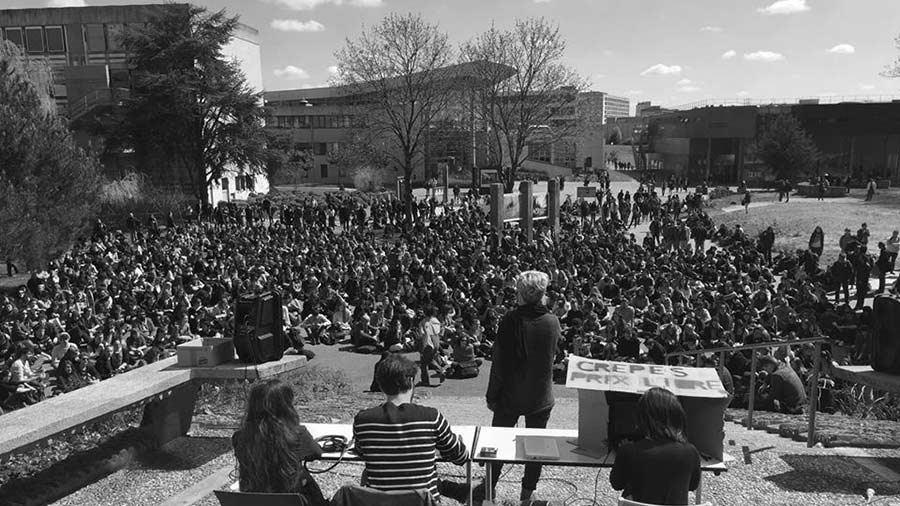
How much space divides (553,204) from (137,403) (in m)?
22.2

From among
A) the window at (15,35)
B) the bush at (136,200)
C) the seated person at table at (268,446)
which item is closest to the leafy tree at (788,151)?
the bush at (136,200)

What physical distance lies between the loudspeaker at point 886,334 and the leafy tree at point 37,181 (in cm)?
2070

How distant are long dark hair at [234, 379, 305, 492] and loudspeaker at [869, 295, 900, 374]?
4.68 meters

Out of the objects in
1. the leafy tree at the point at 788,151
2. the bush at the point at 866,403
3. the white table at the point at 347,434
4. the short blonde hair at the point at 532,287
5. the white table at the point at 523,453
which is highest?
the leafy tree at the point at 788,151

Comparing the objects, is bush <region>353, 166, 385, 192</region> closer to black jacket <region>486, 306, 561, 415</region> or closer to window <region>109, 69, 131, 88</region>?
window <region>109, 69, 131, 88</region>

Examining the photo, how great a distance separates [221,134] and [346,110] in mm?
33097

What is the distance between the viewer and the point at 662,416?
3367 millimetres

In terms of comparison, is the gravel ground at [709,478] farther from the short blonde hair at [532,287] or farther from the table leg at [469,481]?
the short blonde hair at [532,287]

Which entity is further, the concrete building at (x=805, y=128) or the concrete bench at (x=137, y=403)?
the concrete building at (x=805, y=128)

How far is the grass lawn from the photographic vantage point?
26.1 metres

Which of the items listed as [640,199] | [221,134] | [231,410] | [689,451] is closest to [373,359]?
[231,410]

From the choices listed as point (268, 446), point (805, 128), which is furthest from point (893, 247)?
point (805, 128)

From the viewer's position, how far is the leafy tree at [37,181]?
19.6 metres

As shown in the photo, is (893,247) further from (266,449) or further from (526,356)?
(266,449)
